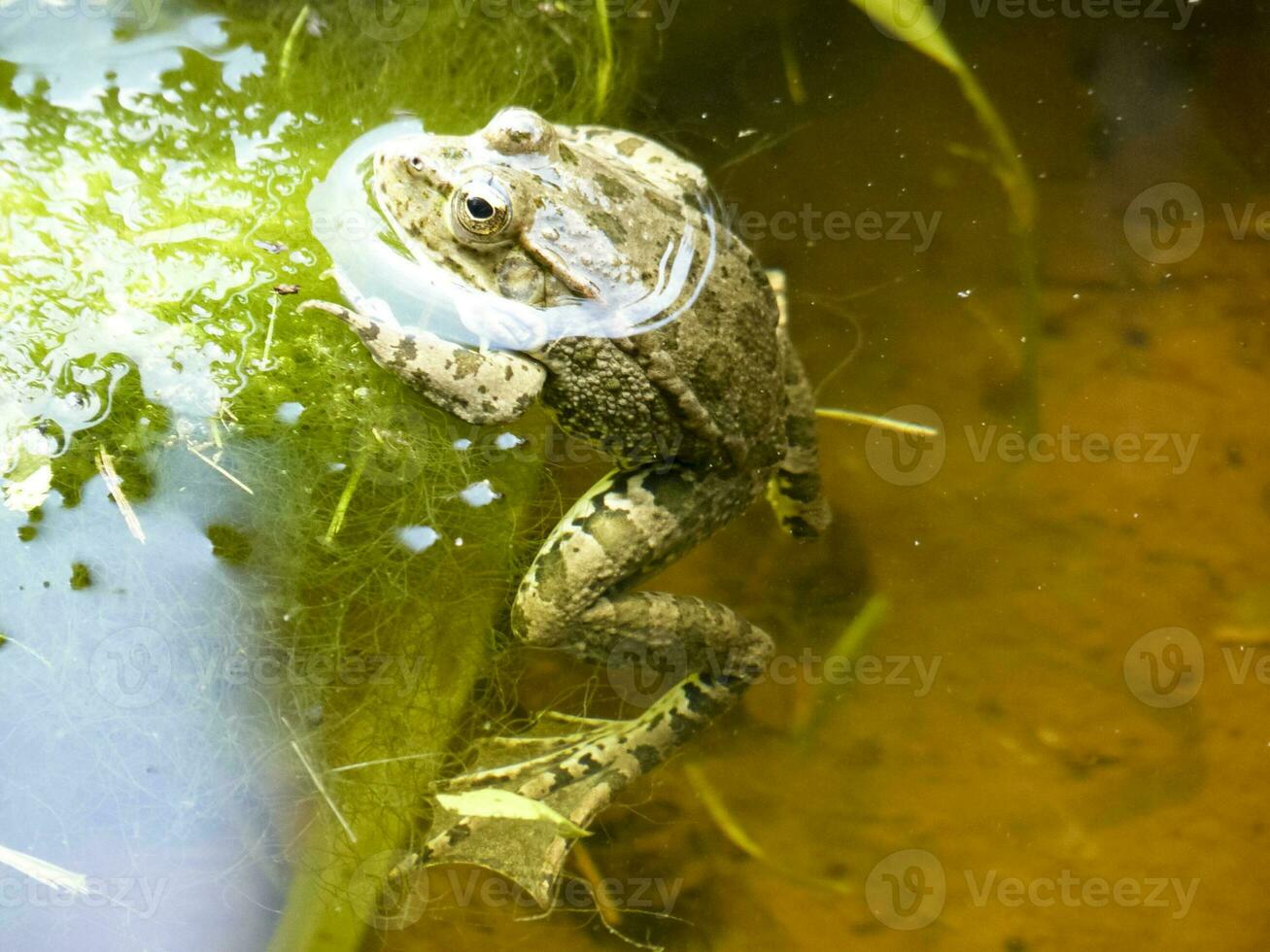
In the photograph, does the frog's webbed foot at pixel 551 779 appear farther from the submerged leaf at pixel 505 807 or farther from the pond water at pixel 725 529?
the pond water at pixel 725 529

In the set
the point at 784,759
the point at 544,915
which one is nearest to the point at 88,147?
the point at 544,915

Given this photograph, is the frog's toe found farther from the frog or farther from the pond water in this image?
the pond water

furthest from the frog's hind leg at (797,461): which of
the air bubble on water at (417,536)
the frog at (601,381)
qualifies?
the air bubble on water at (417,536)

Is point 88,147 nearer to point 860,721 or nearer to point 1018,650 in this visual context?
point 860,721

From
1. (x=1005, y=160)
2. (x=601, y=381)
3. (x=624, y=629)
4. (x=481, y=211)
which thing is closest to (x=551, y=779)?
(x=624, y=629)

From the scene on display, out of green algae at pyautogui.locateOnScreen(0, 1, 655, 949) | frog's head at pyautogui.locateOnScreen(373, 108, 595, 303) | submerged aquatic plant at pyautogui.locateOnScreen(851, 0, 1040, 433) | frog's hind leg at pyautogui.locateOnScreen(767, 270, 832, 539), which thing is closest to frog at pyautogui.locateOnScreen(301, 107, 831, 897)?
frog's head at pyautogui.locateOnScreen(373, 108, 595, 303)

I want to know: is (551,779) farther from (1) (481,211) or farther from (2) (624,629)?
(1) (481,211)

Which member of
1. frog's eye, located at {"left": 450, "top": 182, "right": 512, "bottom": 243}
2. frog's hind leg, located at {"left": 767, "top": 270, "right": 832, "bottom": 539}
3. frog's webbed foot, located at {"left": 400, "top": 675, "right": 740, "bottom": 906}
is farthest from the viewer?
frog's hind leg, located at {"left": 767, "top": 270, "right": 832, "bottom": 539}
